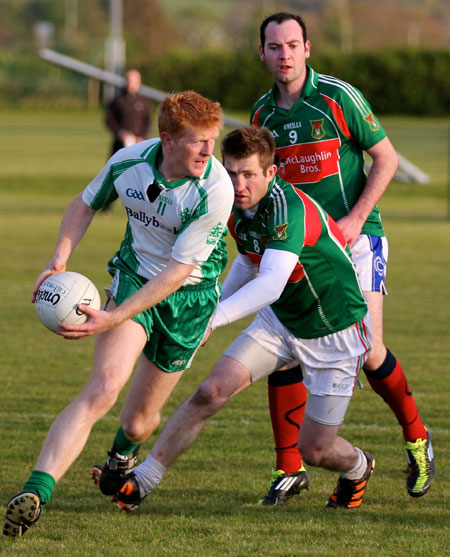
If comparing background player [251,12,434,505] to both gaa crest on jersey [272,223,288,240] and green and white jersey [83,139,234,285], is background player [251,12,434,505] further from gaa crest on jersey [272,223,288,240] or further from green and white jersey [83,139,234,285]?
green and white jersey [83,139,234,285]

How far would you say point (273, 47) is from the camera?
577 centimetres

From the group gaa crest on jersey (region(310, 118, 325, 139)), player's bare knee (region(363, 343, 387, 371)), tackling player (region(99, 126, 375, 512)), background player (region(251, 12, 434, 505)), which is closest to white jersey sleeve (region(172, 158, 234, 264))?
tackling player (region(99, 126, 375, 512))

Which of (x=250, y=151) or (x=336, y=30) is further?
(x=336, y=30)

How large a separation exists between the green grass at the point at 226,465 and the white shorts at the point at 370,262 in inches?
41.9

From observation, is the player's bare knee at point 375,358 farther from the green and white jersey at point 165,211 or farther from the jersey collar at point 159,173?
the jersey collar at point 159,173

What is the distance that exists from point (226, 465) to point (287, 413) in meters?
0.57

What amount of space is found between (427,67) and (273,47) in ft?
190

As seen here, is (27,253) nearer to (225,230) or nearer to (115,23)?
(225,230)

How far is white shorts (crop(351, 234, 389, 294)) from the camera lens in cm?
586

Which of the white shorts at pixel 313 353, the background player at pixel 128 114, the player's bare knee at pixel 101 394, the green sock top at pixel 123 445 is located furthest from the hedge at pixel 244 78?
the player's bare knee at pixel 101 394

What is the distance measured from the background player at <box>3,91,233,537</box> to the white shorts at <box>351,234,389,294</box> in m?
1.04

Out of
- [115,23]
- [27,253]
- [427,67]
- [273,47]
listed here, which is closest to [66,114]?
[115,23]

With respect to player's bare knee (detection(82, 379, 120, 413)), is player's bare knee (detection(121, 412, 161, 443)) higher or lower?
lower

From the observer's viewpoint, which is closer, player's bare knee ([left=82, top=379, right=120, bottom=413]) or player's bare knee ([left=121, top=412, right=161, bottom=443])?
player's bare knee ([left=82, top=379, right=120, bottom=413])
